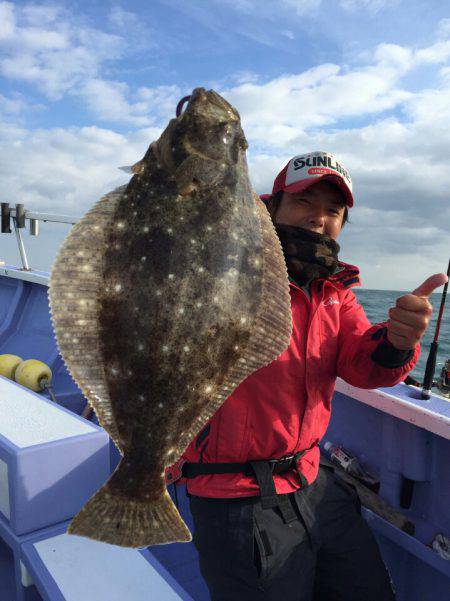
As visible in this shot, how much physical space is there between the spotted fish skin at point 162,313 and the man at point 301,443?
1.97 feet

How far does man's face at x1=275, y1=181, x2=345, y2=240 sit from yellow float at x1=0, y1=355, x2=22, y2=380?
4271 millimetres

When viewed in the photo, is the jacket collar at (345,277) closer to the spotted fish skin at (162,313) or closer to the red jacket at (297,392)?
the red jacket at (297,392)

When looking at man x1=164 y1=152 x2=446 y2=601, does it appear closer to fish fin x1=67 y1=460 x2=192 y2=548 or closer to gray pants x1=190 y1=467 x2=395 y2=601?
gray pants x1=190 y1=467 x2=395 y2=601

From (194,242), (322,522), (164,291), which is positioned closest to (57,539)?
(322,522)

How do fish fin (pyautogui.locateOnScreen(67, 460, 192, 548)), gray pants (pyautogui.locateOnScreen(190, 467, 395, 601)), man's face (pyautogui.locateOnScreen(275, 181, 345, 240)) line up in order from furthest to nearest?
man's face (pyautogui.locateOnScreen(275, 181, 345, 240)), gray pants (pyautogui.locateOnScreen(190, 467, 395, 601)), fish fin (pyautogui.locateOnScreen(67, 460, 192, 548))

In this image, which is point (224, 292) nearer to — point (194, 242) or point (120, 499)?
point (194, 242)

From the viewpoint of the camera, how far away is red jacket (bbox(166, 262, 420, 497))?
2.31 metres

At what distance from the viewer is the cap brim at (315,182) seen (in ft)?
8.26

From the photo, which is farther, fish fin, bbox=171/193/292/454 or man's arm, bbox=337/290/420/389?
man's arm, bbox=337/290/420/389

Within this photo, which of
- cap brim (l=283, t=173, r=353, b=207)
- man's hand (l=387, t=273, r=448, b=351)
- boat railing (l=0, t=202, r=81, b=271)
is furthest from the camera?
boat railing (l=0, t=202, r=81, b=271)

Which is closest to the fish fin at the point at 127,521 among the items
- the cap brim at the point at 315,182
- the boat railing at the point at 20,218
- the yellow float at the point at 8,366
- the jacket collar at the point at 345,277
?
the jacket collar at the point at 345,277

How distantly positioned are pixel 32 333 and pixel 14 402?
4430mm

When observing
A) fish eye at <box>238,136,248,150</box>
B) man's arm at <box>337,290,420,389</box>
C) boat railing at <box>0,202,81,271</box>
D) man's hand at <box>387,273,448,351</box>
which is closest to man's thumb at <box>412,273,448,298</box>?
man's hand at <box>387,273,448,351</box>

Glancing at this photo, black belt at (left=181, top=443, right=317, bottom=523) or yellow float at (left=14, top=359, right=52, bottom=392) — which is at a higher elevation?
black belt at (left=181, top=443, right=317, bottom=523)
